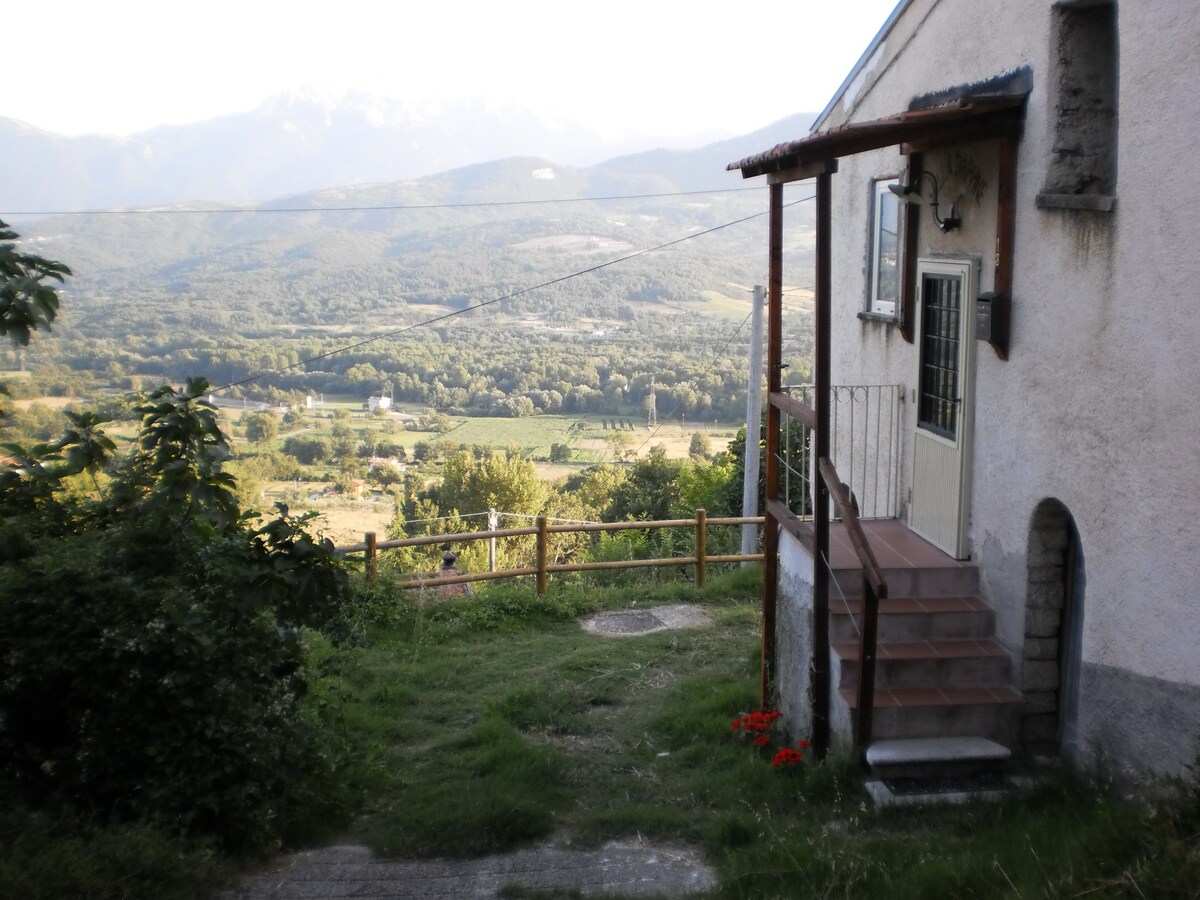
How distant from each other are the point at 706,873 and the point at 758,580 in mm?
7876

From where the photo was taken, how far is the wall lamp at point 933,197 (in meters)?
7.32

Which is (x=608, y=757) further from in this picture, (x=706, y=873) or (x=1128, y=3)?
(x=1128, y=3)

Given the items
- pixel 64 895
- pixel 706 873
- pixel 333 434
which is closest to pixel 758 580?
pixel 706 873

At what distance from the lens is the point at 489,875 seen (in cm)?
543

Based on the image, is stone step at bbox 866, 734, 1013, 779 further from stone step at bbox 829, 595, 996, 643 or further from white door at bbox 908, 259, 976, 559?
white door at bbox 908, 259, 976, 559

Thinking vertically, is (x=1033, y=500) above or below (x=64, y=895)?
above

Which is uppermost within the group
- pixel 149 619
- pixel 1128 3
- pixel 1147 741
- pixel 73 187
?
pixel 73 187

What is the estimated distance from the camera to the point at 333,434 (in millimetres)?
49969

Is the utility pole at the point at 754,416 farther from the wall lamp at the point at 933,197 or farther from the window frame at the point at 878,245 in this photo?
the wall lamp at the point at 933,197

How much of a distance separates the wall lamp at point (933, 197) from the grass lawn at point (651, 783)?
11.5 ft

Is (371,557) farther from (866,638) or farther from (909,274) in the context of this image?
(866,638)


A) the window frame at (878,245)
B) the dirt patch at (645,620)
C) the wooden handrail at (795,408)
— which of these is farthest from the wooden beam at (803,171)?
the dirt patch at (645,620)

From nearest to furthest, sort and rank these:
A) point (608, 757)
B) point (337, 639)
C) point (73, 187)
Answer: point (608, 757) → point (337, 639) → point (73, 187)

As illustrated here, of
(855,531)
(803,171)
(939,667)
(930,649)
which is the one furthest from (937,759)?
(803,171)
